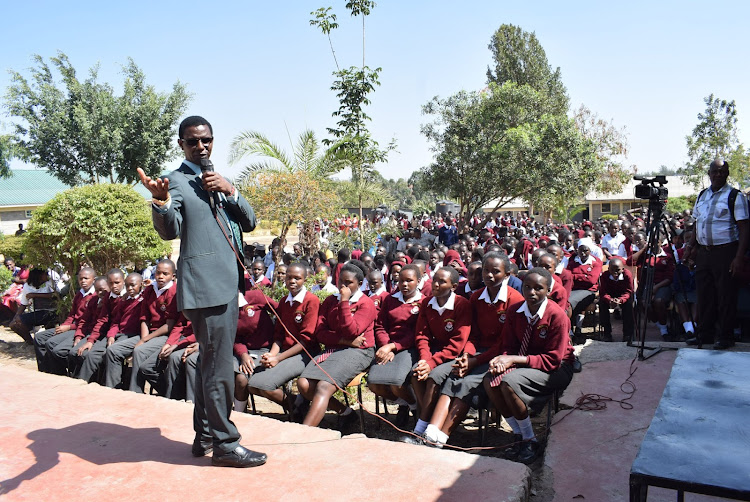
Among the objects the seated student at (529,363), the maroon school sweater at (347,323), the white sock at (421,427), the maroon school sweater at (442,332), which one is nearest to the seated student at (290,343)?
the maroon school sweater at (347,323)

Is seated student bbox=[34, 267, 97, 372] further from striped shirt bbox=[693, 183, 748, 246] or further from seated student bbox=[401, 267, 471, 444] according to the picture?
striped shirt bbox=[693, 183, 748, 246]

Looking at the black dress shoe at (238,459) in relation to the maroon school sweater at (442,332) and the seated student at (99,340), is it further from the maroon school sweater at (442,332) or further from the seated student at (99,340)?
the seated student at (99,340)

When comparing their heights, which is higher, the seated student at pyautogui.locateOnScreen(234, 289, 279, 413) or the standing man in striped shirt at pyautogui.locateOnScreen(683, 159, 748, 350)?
the standing man in striped shirt at pyautogui.locateOnScreen(683, 159, 748, 350)

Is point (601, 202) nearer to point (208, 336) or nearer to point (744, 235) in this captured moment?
point (744, 235)

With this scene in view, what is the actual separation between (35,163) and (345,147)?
1424cm

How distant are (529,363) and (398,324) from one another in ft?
4.30

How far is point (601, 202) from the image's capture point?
39.8 meters

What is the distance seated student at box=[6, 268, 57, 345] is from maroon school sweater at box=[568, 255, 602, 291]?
24.2ft

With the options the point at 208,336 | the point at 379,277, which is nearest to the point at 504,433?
the point at 379,277

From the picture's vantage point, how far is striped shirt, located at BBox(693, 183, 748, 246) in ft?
17.0

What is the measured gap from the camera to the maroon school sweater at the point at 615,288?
23.1 ft

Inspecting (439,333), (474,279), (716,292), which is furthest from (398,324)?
(716,292)

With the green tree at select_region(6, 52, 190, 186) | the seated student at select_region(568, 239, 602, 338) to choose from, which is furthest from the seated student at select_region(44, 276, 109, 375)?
the green tree at select_region(6, 52, 190, 186)

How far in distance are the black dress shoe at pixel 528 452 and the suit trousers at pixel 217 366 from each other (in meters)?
1.99
